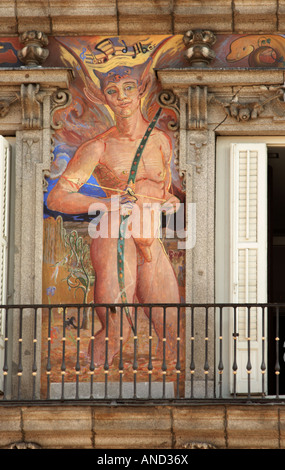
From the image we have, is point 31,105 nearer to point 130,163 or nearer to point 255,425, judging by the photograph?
point 130,163

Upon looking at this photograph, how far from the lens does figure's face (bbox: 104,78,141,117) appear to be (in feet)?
47.7

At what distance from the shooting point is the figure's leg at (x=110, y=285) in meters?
14.0

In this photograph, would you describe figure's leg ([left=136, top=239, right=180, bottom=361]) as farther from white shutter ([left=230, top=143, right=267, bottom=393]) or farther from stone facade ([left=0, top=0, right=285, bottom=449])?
white shutter ([left=230, top=143, right=267, bottom=393])

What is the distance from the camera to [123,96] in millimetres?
14578

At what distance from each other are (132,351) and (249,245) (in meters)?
1.47

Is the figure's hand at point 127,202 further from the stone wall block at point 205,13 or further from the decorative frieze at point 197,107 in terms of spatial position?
the stone wall block at point 205,13

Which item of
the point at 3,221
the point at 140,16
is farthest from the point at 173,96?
the point at 3,221

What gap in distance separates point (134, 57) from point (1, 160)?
1695 mm

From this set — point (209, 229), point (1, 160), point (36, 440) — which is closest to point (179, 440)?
point (36, 440)

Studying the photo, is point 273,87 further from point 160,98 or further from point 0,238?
point 0,238

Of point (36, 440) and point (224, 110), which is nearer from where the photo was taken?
point (36, 440)

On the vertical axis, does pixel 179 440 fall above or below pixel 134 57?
below

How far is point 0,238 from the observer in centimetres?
1400

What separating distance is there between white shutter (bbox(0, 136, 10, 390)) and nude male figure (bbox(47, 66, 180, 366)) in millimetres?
450
